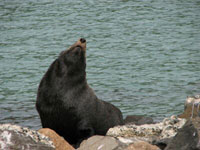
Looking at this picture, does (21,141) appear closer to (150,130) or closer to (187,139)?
(187,139)

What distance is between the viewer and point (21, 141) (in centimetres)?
749

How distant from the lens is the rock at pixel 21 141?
736 cm

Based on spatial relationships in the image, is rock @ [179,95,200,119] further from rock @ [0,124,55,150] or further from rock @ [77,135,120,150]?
rock @ [0,124,55,150]

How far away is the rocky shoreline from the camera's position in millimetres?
6762

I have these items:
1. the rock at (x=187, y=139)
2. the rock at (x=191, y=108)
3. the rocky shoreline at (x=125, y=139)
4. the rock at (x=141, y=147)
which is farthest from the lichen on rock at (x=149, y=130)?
the rock at (x=187, y=139)

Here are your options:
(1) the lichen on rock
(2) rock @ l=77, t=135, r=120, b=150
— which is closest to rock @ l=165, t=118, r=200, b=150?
(2) rock @ l=77, t=135, r=120, b=150

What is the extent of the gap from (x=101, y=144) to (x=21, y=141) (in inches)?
44.2

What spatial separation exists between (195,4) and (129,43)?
35.6 feet

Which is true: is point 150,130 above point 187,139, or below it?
below

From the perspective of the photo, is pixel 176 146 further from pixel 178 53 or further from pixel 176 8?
pixel 176 8

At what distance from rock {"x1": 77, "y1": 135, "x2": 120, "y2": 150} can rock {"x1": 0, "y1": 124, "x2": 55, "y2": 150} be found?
495 mm

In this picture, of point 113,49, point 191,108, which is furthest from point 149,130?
point 113,49

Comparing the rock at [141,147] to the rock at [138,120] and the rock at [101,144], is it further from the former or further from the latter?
the rock at [138,120]

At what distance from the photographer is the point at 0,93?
16000 mm
